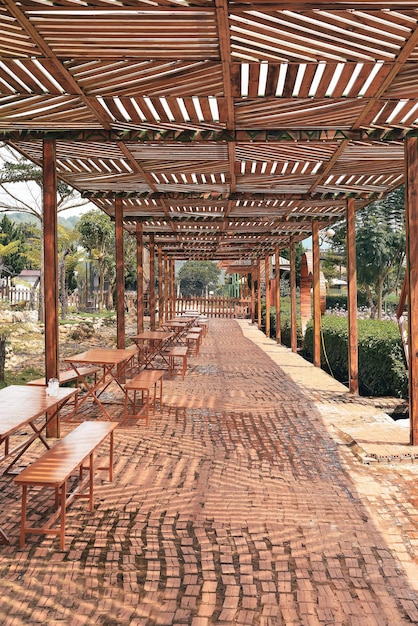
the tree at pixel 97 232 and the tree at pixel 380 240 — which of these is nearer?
the tree at pixel 380 240

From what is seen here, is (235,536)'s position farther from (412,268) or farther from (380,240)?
(380,240)

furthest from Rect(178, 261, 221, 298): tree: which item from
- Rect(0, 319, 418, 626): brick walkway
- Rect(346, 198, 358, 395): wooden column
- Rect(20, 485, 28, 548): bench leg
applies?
Rect(20, 485, 28, 548): bench leg

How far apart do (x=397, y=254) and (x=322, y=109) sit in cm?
2734

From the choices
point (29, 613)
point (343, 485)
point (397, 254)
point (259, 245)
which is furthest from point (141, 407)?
point (397, 254)

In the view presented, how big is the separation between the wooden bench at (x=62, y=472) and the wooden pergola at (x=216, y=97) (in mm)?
1673

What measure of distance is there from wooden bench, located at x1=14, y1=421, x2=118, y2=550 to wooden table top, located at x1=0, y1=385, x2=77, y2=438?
0.83 feet

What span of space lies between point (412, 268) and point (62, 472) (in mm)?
3710

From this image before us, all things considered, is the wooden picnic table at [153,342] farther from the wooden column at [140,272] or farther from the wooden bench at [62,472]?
the wooden bench at [62,472]

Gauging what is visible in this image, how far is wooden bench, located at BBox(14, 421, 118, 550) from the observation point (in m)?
3.08

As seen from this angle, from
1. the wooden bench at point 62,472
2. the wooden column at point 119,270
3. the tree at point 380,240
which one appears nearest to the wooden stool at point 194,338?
the wooden column at point 119,270

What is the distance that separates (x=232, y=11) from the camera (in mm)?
2904

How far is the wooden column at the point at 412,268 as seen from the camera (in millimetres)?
5199

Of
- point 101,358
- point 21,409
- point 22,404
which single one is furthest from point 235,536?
point 101,358

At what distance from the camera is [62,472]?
316cm
